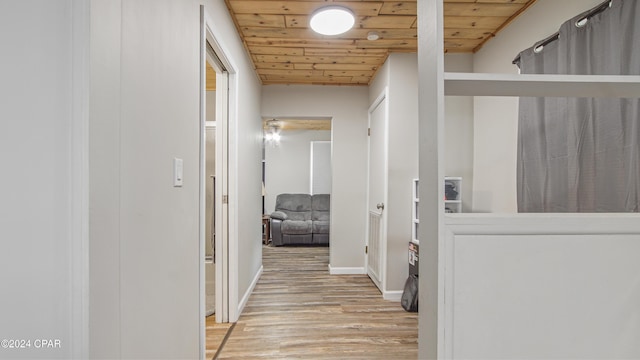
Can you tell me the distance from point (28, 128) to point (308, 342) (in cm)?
207

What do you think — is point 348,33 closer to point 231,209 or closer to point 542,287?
point 231,209

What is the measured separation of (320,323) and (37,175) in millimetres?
2249

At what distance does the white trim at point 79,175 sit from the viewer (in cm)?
71

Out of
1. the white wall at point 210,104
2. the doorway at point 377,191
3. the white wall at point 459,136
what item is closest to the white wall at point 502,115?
the white wall at point 459,136

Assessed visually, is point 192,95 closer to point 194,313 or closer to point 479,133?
point 194,313

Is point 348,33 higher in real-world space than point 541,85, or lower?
higher

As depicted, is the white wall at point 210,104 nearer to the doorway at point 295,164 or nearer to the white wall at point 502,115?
the doorway at point 295,164

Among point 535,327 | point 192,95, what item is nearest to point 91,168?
point 192,95

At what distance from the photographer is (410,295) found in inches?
108

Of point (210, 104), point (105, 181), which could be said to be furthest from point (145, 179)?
point (210, 104)

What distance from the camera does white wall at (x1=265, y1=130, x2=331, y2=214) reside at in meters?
6.64

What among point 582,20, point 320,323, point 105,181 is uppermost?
point 582,20

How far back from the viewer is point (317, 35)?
2607 mm

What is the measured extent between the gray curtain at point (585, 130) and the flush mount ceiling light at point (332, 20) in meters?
1.31
